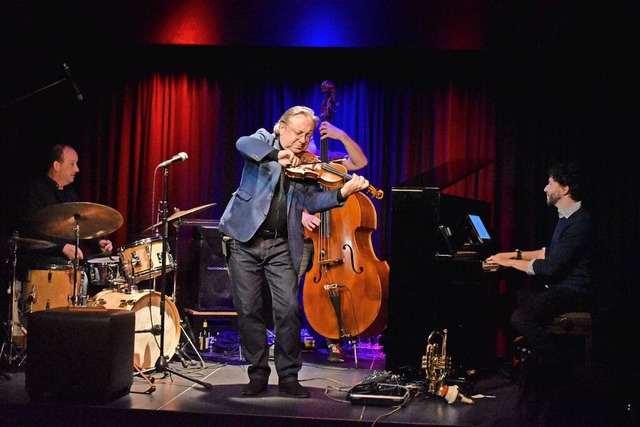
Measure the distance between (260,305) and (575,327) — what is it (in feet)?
7.80

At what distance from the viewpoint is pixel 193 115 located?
6.94 metres

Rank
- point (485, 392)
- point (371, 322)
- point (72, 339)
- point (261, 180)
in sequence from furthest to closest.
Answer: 1. point (371, 322)
2. point (485, 392)
3. point (261, 180)
4. point (72, 339)

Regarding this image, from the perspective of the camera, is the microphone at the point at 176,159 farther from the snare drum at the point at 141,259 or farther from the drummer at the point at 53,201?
the drummer at the point at 53,201

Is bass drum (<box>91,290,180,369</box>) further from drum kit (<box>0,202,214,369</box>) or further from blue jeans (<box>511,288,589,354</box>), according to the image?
blue jeans (<box>511,288,589,354</box>)

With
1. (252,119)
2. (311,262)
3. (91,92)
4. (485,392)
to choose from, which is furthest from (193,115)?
(485,392)

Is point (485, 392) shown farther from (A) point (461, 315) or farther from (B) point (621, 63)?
(B) point (621, 63)

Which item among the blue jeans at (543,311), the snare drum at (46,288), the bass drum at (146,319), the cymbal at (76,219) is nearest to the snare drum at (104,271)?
the bass drum at (146,319)

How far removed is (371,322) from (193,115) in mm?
2955

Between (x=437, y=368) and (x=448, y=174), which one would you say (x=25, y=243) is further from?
(x=448, y=174)

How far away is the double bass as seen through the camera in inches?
213

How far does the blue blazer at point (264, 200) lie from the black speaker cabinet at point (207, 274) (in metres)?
1.68

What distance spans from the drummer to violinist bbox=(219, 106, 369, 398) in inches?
68.0

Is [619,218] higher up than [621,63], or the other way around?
[621,63]

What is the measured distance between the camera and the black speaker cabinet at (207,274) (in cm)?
Answer: 612
